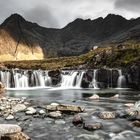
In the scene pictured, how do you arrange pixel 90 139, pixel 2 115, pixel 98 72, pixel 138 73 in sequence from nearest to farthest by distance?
1. pixel 90 139
2. pixel 2 115
3. pixel 138 73
4. pixel 98 72

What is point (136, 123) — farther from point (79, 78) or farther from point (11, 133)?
point (79, 78)

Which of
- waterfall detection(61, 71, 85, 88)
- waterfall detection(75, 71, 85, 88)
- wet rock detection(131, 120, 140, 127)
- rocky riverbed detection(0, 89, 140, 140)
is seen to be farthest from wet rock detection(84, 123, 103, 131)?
waterfall detection(75, 71, 85, 88)

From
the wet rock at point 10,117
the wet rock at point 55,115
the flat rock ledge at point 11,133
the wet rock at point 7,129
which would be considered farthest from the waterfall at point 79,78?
the flat rock ledge at point 11,133

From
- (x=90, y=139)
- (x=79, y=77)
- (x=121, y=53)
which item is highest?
(x=121, y=53)

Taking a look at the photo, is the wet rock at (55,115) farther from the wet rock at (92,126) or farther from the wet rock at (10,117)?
the wet rock at (92,126)

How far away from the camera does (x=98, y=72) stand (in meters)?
93.2

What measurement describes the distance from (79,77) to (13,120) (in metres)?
66.0

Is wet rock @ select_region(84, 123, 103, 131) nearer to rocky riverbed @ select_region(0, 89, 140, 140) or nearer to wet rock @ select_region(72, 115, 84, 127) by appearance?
rocky riverbed @ select_region(0, 89, 140, 140)

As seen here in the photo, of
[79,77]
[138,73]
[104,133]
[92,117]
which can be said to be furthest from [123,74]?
[104,133]

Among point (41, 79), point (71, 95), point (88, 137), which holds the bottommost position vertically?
point (88, 137)

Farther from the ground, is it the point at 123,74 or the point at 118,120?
the point at 123,74

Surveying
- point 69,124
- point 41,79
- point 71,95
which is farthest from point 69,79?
point 69,124

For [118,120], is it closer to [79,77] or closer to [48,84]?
[79,77]

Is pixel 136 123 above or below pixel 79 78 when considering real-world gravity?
below
